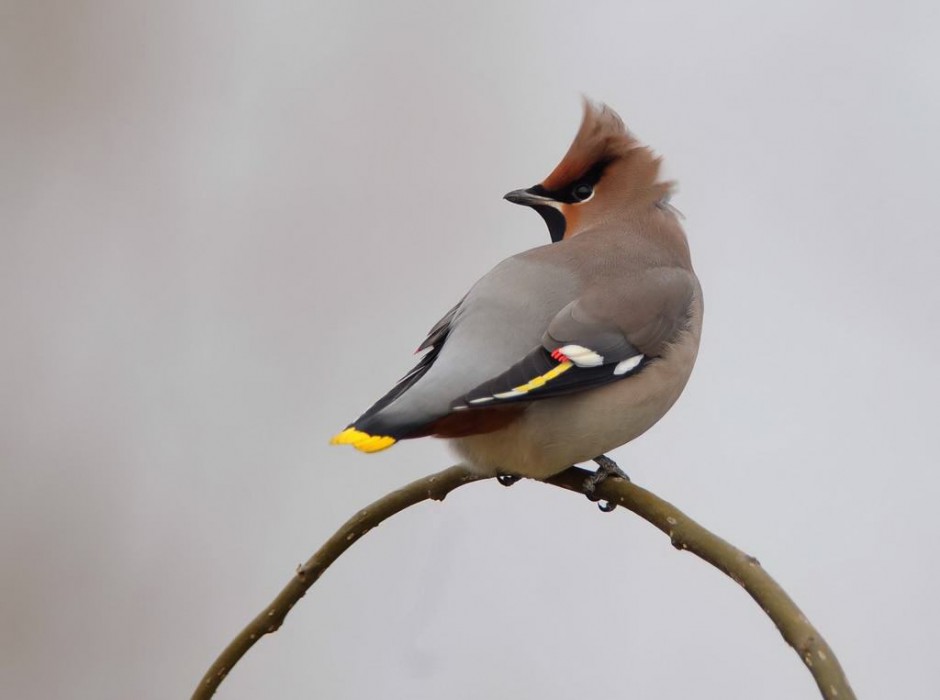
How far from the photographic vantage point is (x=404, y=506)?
1.84m

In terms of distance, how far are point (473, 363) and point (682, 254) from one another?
758 mm

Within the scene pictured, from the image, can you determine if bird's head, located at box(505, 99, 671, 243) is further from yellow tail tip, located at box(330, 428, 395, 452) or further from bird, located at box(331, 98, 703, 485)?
yellow tail tip, located at box(330, 428, 395, 452)

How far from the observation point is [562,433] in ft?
6.66

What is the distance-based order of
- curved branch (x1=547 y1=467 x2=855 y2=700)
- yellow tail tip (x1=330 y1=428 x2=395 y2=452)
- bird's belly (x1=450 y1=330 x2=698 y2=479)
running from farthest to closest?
bird's belly (x1=450 y1=330 x2=698 y2=479) < yellow tail tip (x1=330 y1=428 x2=395 y2=452) < curved branch (x1=547 y1=467 x2=855 y2=700)

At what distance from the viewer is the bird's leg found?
2.09m

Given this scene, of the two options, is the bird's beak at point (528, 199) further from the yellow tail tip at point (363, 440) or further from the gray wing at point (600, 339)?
the yellow tail tip at point (363, 440)

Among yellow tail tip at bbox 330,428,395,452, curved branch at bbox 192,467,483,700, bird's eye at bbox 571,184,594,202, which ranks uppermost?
bird's eye at bbox 571,184,594,202

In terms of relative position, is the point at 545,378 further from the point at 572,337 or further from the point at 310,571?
the point at 310,571

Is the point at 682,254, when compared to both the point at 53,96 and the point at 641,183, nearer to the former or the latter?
the point at 641,183

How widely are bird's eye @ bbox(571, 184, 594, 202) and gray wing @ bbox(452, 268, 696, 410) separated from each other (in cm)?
20

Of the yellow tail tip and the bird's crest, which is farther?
the bird's crest

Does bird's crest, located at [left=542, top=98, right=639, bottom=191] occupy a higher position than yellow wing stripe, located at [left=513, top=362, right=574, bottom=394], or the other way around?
Result: bird's crest, located at [left=542, top=98, right=639, bottom=191]

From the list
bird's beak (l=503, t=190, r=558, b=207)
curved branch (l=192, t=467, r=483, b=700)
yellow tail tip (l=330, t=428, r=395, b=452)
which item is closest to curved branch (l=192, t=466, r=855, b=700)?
curved branch (l=192, t=467, r=483, b=700)

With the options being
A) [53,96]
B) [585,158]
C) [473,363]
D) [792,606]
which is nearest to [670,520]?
[792,606]
